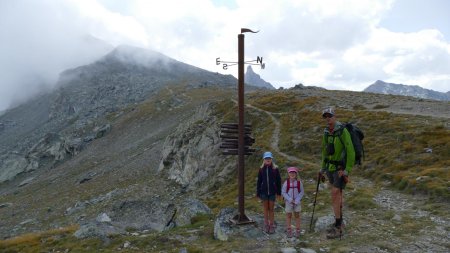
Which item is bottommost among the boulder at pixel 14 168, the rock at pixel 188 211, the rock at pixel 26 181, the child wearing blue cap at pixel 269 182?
the rock at pixel 26 181

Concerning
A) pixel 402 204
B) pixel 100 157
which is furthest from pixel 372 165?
pixel 100 157

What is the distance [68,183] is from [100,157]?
14512 millimetres

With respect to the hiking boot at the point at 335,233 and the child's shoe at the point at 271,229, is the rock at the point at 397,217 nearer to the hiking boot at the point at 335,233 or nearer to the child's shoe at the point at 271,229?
the hiking boot at the point at 335,233

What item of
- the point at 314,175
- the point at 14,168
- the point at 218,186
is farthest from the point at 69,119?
the point at 314,175

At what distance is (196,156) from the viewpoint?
1868 inches

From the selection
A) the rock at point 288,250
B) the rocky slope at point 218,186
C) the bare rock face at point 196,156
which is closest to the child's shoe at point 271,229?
the rocky slope at point 218,186

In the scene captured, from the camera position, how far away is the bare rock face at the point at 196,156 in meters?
42.8

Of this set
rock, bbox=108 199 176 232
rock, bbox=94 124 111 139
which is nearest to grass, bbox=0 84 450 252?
rock, bbox=108 199 176 232

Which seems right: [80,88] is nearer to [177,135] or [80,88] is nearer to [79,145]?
[79,145]

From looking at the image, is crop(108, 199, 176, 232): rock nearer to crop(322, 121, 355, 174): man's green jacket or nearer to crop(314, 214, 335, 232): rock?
crop(314, 214, 335, 232): rock

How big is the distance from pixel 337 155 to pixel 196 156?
114 feet

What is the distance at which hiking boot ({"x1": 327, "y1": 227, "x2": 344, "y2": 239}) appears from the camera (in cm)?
1442

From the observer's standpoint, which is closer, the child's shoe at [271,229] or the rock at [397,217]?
the child's shoe at [271,229]

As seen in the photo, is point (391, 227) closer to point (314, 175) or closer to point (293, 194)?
point (293, 194)
